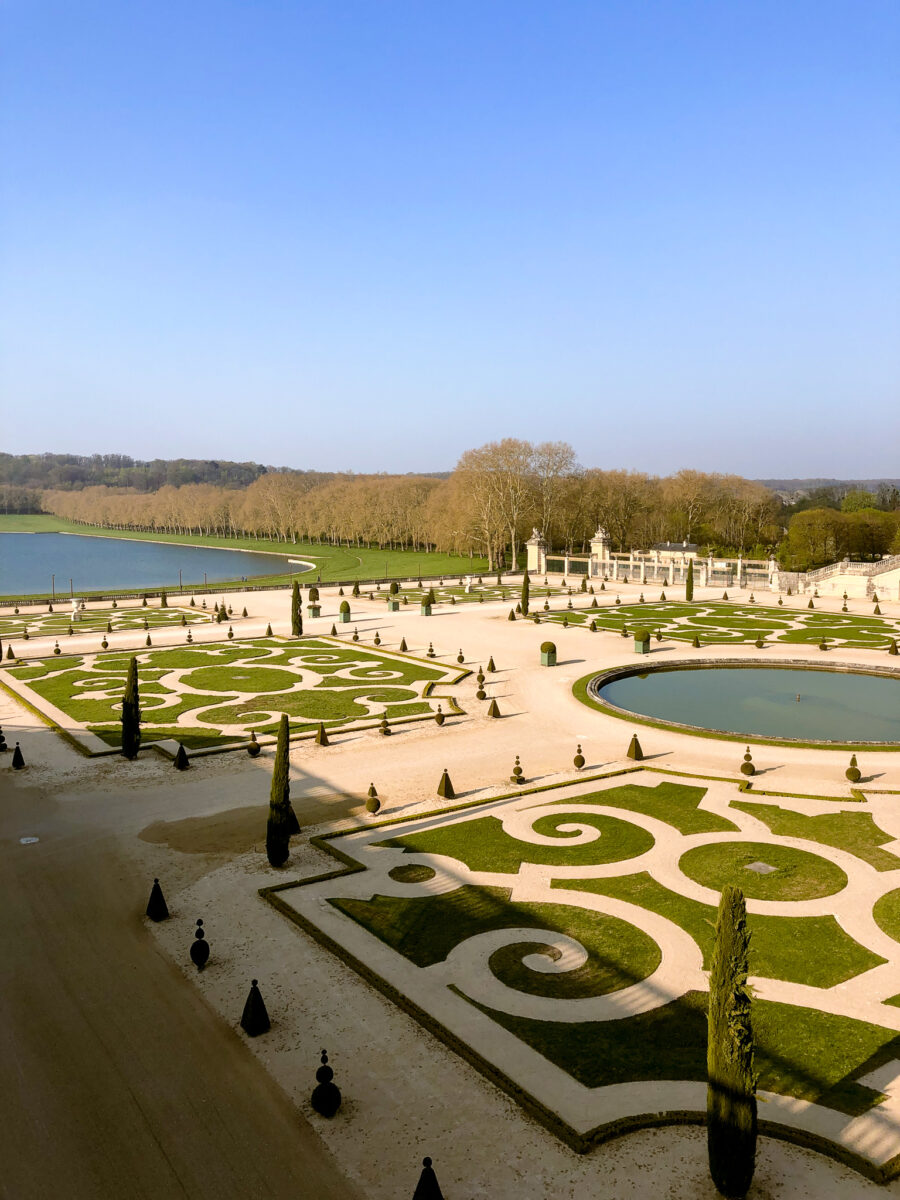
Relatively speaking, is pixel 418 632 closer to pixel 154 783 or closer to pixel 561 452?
pixel 154 783

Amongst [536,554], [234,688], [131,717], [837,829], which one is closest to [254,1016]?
[837,829]

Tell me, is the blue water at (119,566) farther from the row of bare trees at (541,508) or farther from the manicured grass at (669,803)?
the manicured grass at (669,803)

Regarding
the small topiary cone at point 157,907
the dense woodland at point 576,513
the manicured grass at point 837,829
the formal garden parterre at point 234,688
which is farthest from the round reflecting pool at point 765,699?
the dense woodland at point 576,513

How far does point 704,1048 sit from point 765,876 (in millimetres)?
7618

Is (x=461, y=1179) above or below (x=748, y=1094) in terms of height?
below

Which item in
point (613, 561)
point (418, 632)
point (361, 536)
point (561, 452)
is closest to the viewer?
point (418, 632)

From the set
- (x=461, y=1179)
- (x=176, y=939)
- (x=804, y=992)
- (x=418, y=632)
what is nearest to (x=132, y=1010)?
(x=176, y=939)

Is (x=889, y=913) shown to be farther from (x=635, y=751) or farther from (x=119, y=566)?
(x=119, y=566)

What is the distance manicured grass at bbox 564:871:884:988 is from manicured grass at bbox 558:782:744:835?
419 cm

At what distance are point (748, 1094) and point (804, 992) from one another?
5.91m

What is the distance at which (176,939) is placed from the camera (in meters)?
16.6

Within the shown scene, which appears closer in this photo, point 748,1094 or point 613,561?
point 748,1094

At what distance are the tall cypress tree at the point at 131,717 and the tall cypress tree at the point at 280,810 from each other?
10033 millimetres

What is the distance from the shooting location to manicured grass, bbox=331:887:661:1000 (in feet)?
50.0
